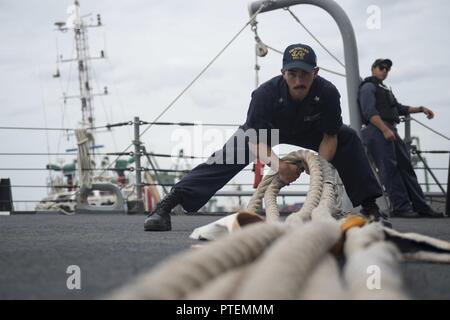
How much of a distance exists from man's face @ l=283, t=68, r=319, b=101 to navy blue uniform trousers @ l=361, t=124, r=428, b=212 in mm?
2972

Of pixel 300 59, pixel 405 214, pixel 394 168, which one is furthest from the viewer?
pixel 405 214

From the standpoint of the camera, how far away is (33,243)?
273cm

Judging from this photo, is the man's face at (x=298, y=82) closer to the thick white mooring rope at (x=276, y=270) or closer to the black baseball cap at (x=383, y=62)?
the thick white mooring rope at (x=276, y=270)

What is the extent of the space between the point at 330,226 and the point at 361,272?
38 centimetres

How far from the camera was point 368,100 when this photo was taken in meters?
5.93

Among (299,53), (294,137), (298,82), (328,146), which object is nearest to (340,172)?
(328,146)

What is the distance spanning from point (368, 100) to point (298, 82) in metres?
2.77

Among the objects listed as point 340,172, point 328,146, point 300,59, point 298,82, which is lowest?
point 340,172

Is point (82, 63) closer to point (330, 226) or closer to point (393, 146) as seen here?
point (393, 146)

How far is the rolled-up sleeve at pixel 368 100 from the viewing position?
5.91 metres

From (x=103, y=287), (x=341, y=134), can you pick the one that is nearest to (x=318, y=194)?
(x=341, y=134)

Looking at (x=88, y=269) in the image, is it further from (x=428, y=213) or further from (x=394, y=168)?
(x=428, y=213)
